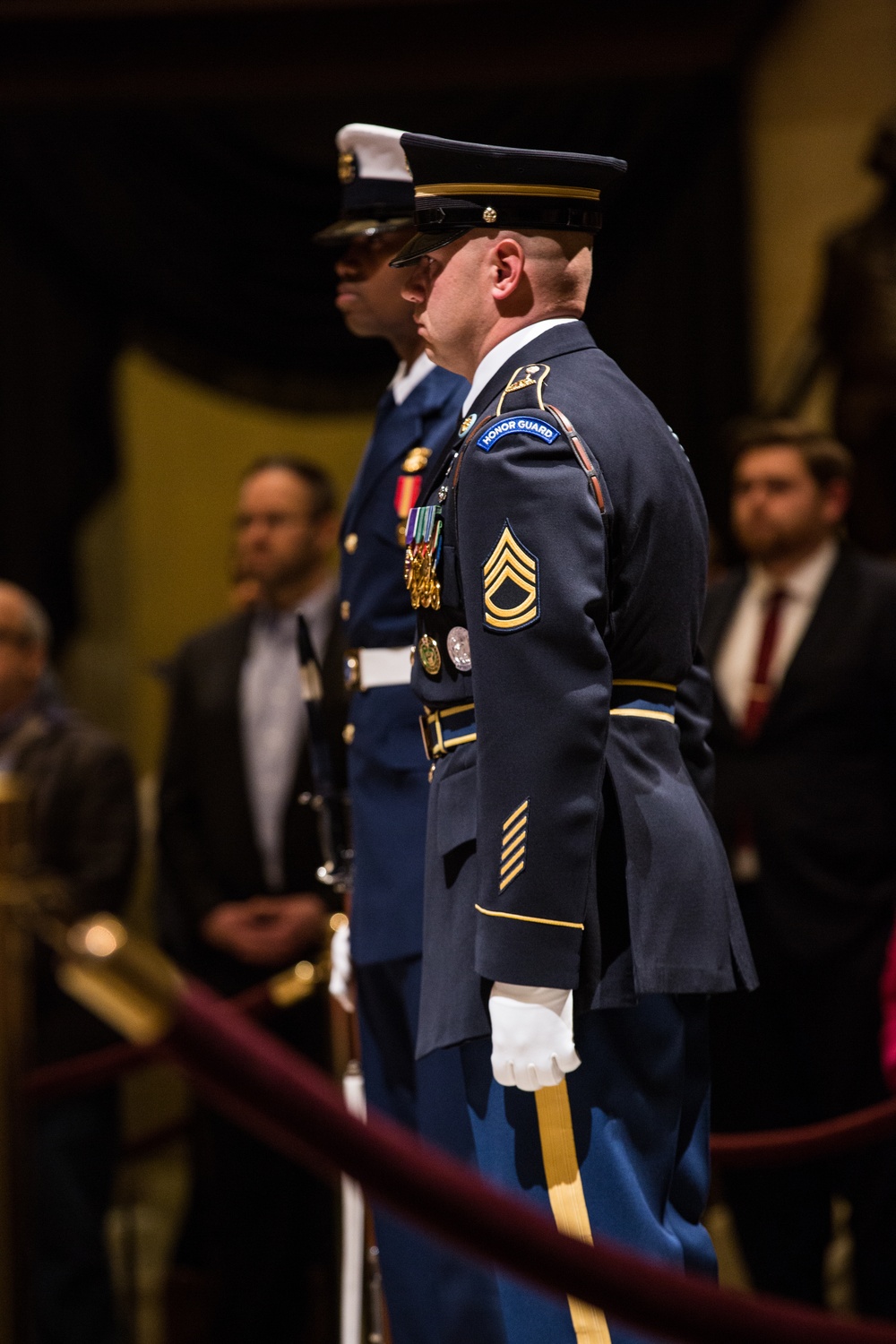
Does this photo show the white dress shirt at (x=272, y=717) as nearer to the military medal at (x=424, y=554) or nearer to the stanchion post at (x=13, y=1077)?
the military medal at (x=424, y=554)

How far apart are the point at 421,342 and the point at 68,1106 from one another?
185 centimetres

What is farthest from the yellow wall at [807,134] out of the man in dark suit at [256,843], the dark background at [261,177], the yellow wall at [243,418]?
the man in dark suit at [256,843]

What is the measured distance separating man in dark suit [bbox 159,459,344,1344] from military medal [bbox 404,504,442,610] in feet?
5.31

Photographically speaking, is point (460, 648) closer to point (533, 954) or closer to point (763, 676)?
point (533, 954)

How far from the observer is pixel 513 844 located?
1.73 m

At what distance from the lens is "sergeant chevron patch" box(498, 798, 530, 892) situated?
1.73 meters

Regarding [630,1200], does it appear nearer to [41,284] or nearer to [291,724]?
[291,724]

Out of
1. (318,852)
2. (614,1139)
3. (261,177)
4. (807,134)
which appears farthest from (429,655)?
(807,134)

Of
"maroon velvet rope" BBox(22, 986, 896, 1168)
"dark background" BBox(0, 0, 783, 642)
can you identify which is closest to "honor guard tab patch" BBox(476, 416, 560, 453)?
"maroon velvet rope" BBox(22, 986, 896, 1168)

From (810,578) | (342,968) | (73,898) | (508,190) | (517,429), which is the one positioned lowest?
(73,898)

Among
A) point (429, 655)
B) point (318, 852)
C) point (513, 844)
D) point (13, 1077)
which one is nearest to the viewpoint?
point (13, 1077)

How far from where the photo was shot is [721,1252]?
4.21 m

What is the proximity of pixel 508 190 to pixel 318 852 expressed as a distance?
80.6 inches

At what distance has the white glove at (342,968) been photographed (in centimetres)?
237
